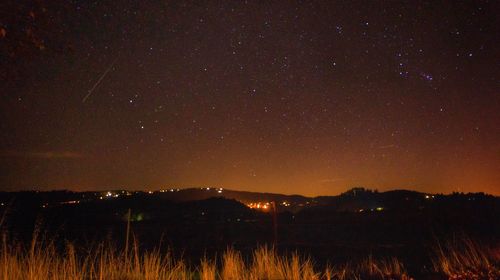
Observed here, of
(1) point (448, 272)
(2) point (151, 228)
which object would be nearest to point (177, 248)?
(2) point (151, 228)

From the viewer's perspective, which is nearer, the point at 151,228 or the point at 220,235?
the point at 220,235

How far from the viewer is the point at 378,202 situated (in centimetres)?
6306

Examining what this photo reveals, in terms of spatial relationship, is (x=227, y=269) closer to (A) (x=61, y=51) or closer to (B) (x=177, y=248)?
(A) (x=61, y=51)

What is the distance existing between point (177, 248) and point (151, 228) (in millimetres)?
6555

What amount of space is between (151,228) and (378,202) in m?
44.3

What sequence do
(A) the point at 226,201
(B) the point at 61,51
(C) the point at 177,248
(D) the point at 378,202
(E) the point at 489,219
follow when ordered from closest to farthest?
1. (B) the point at 61,51
2. (C) the point at 177,248
3. (E) the point at 489,219
4. (A) the point at 226,201
5. (D) the point at 378,202

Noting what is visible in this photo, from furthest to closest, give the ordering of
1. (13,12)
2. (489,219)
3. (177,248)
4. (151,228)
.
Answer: (489,219)
(151,228)
(177,248)
(13,12)

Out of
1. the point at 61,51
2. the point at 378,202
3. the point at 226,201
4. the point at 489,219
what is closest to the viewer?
the point at 61,51

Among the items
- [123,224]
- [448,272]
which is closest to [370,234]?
[123,224]

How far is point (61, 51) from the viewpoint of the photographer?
6328 millimetres

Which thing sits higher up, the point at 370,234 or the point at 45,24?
the point at 45,24

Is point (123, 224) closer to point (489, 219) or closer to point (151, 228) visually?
point (151, 228)

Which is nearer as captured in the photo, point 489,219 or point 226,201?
point 489,219

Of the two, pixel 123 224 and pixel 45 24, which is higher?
pixel 45 24
